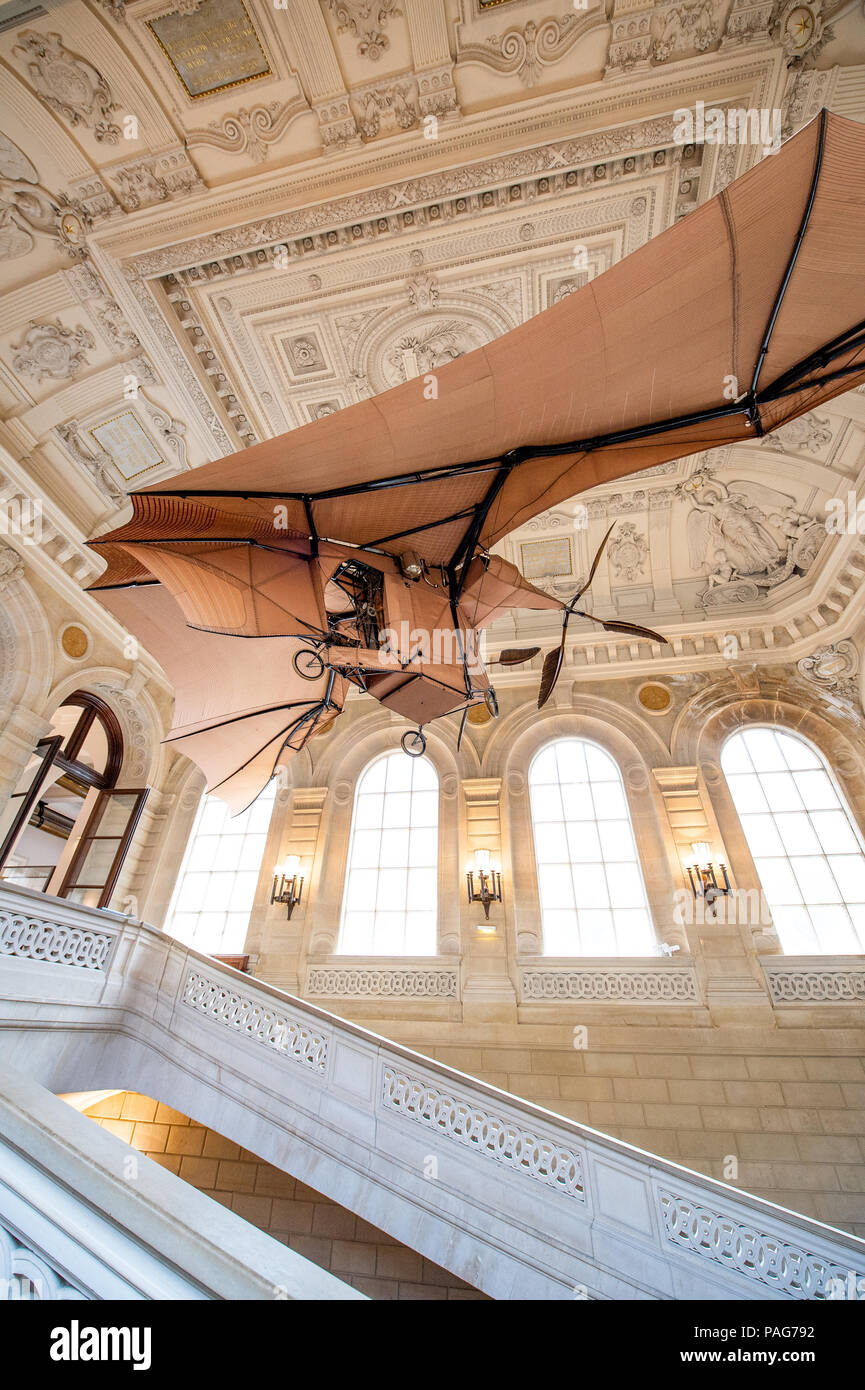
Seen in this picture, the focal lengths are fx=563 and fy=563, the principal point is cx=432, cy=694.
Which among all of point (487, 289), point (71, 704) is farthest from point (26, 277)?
point (71, 704)

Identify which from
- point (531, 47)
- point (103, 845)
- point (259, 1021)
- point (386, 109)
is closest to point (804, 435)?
point (531, 47)

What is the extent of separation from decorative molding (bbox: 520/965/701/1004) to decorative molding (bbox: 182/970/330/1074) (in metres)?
2.88

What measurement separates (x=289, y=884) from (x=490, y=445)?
636 centimetres

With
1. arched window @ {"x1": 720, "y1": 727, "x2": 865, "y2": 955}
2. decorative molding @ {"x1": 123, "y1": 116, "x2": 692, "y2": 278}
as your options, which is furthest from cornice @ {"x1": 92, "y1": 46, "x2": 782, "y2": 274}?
arched window @ {"x1": 720, "y1": 727, "x2": 865, "y2": 955}

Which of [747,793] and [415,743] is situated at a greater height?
[747,793]

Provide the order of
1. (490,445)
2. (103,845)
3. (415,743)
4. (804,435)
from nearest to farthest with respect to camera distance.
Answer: (490,445) < (415,743) < (804,435) < (103,845)

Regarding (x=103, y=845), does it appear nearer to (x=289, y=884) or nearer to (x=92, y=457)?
(x=289, y=884)

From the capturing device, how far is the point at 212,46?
4551 millimetres

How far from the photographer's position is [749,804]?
23.6 ft

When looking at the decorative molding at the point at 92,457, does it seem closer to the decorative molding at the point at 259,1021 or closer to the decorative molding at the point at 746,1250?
the decorative molding at the point at 259,1021

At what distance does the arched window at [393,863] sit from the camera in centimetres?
720

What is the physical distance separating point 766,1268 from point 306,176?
8797 mm

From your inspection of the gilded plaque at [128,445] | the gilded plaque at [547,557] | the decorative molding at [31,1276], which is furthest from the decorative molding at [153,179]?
the decorative molding at [31,1276]

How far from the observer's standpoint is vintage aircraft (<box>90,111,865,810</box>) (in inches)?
81.1
